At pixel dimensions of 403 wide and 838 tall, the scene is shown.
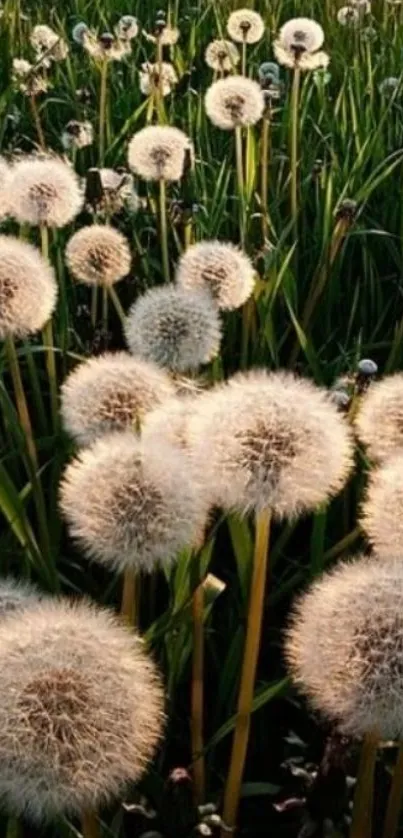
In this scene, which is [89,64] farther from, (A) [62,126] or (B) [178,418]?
(B) [178,418]

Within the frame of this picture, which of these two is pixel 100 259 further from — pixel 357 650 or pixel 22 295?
pixel 357 650

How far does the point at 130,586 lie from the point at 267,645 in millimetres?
609

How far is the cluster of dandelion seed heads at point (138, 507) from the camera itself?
5.20 ft

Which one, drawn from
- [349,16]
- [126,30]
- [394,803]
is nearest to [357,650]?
[394,803]

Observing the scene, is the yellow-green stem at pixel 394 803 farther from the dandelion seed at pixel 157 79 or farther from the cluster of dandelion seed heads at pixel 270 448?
the dandelion seed at pixel 157 79

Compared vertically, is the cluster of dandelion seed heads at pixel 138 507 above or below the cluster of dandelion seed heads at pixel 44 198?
below

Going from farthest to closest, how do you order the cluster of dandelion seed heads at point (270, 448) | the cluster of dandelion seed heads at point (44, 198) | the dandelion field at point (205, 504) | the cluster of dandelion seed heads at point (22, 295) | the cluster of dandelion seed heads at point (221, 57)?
the cluster of dandelion seed heads at point (221, 57)
the cluster of dandelion seed heads at point (44, 198)
the cluster of dandelion seed heads at point (22, 295)
the cluster of dandelion seed heads at point (270, 448)
the dandelion field at point (205, 504)

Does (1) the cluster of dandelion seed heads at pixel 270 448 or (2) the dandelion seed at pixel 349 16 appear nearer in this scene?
(1) the cluster of dandelion seed heads at pixel 270 448

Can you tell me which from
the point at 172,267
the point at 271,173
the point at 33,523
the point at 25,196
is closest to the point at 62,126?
the point at 271,173

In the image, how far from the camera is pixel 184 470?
161cm

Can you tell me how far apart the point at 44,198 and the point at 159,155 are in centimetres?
53

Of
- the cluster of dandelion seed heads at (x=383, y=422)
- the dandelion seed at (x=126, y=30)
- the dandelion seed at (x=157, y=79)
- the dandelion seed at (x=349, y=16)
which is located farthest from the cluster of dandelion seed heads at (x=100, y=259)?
the dandelion seed at (x=349, y=16)

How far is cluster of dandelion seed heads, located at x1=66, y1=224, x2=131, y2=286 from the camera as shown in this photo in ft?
8.71

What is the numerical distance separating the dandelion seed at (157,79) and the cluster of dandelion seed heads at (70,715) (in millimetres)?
2780
